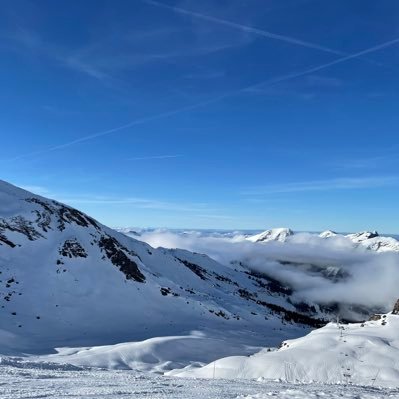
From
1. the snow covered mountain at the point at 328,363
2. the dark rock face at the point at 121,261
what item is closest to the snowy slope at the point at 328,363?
the snow covered mountain at the point at 328,363

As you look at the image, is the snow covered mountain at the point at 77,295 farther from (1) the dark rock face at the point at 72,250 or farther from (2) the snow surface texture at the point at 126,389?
(2) the snow surface texture at the point at 126,389

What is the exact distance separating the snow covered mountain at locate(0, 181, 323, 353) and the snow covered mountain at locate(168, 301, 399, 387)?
69.5ft

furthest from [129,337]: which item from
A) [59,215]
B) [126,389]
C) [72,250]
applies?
[126,389]

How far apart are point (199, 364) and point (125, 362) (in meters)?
6.47

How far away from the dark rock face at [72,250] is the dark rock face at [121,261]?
5.03 metres

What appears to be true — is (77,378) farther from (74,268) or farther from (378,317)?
(74,268)

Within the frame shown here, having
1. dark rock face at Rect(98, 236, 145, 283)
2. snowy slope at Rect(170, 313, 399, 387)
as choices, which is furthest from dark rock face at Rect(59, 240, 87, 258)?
snowy slope at Rect(170, 313, 399, 387)

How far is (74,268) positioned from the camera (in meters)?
60.1

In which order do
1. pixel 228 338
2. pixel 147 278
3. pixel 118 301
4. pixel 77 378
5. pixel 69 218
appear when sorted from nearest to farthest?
pixel 77 378 < pixel 228 338 < pixel 118 301 < pixel 147 278 < pixel 69 218

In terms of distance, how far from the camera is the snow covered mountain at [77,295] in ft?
152

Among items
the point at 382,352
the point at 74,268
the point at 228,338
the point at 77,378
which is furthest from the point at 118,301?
the point at 77,378

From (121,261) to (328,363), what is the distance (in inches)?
1877

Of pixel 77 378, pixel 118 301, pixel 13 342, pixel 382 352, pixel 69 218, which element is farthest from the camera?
pixel 69 218

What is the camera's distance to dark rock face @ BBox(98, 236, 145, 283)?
219 ft
